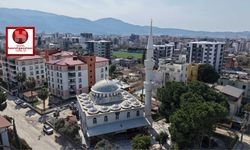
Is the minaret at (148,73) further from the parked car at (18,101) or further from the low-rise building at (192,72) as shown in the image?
the parked car at (18,101)

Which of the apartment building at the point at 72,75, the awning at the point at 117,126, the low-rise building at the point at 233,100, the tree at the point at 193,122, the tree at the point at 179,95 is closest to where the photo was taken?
the tree at the point at 193,122

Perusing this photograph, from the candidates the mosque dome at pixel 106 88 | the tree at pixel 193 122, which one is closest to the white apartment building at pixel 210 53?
the mosque dome at pixel 106 88

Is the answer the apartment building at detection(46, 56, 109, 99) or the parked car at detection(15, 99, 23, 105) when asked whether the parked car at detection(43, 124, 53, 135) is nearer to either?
the apartment building at detection(46, 56, 109, 99)

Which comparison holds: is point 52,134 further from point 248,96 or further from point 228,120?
point 248,96

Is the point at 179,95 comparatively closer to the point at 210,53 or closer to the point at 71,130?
the point at 71,130

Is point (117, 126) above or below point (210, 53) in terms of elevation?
below

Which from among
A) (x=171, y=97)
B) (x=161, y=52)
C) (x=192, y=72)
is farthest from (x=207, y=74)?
(x=161, y=52)

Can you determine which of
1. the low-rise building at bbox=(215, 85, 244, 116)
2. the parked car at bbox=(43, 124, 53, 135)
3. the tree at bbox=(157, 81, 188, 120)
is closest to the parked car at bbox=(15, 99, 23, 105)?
the parked car at bbox=(43, 124, 53, 135)
